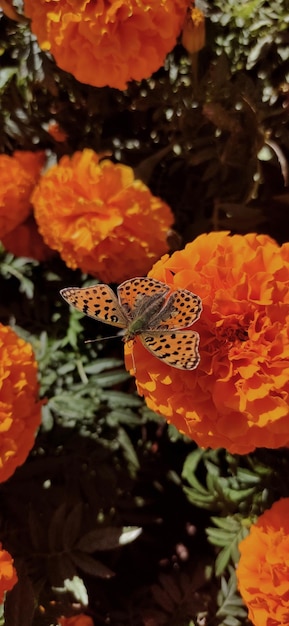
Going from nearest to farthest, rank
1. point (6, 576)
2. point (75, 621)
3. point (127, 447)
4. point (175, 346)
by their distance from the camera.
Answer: point (175, 346), point (6, 576), point (75, 621), point (127, 447)

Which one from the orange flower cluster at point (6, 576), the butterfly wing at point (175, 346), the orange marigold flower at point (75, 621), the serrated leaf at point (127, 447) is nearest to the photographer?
the butterfly wing at point (175, 346)

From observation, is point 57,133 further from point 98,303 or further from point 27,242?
point 98,303

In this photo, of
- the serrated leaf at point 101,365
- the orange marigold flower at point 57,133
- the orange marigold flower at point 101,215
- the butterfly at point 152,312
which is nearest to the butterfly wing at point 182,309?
the butterfly at point 152,312

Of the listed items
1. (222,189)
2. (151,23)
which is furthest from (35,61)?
(222,189)

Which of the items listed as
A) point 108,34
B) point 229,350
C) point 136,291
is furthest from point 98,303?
point 108,34

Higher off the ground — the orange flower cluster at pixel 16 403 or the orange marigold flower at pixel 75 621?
the orange flower cluster at pixel 16 403

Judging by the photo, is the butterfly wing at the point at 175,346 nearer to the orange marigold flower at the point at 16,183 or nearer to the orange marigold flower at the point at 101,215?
the orange marigold flower at the point at 101,215
